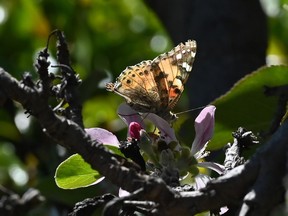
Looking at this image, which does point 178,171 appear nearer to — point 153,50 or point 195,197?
point 195,197

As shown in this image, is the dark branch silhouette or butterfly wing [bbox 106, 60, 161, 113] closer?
the dark branch silhouette

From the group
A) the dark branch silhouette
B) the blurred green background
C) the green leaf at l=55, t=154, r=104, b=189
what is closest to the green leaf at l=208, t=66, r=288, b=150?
the green leaf at l=55, t=154, r=104, b=189

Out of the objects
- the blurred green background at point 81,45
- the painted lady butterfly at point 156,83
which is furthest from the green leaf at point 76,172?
the blurred green background at point 81,45

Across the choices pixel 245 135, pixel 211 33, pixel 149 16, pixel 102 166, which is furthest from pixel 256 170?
pixel 149 16

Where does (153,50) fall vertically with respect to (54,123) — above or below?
above

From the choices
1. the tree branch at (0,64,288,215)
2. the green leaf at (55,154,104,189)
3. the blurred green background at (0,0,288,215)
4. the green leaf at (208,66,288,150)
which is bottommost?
the tree branch at (0,64,288,215)

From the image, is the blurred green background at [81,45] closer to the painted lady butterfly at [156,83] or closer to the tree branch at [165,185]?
the painted lady butterfly at [156,83]

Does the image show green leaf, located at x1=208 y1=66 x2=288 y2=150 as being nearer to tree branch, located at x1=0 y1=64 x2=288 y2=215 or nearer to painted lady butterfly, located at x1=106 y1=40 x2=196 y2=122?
painted lady butterfly, located at x1=106 y1=40 x2=196 y2=122

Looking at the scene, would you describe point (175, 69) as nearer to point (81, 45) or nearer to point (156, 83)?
point (156, 83)

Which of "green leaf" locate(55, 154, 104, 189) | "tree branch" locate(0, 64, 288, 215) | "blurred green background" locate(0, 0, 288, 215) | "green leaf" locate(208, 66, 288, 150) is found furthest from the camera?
"blurred green background" locate(0, 0, 288, 215)
